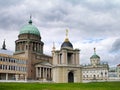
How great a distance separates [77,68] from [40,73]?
31.6 meters

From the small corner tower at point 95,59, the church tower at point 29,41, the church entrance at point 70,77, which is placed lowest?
the church entrance at point 70,77

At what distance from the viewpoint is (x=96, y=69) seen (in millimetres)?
185750

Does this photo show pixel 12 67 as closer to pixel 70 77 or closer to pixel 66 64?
pixel 70 77

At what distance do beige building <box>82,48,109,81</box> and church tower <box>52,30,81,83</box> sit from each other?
84658 millimetres

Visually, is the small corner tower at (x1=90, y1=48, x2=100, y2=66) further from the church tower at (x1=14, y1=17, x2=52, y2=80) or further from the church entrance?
the church entrance

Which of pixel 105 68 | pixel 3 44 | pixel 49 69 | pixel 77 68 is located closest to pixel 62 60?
pixel 77 68

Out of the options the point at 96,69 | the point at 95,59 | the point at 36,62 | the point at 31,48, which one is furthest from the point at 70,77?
the point at 95,59

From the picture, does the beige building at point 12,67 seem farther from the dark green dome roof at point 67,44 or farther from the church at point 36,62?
the dark green dome roof at point 67,44

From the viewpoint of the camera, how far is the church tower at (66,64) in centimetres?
8756

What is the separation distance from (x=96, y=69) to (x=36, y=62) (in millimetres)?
78914

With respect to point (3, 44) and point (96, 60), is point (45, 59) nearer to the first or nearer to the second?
point (3, 44)

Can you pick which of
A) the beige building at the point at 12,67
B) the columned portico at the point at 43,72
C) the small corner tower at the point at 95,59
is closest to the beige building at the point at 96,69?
the small corner tower at the point at 95,59

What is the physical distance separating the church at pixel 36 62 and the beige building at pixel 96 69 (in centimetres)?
6381

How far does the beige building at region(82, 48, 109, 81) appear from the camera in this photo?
592 ft
